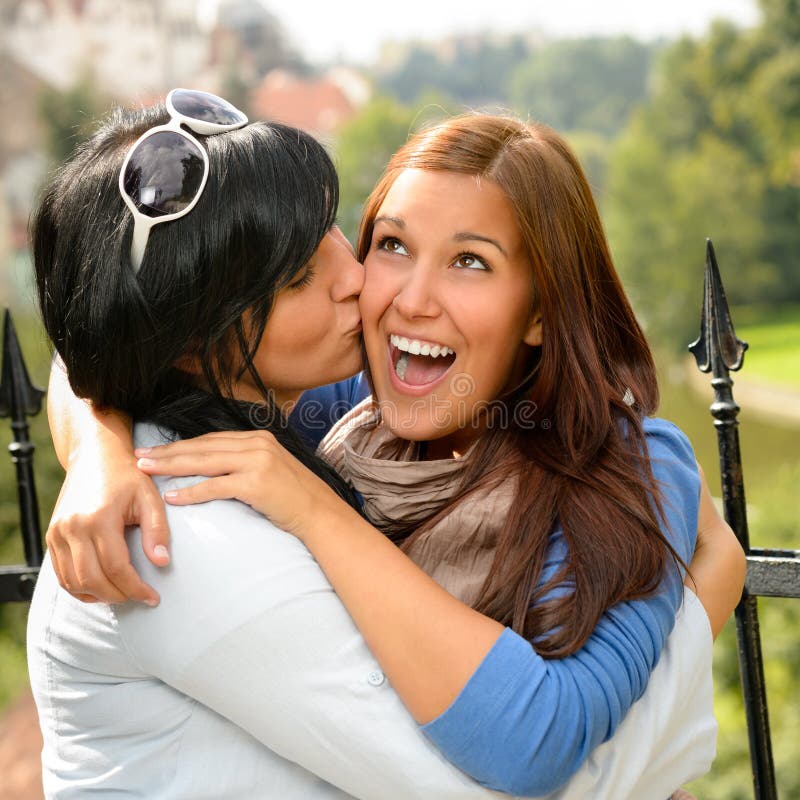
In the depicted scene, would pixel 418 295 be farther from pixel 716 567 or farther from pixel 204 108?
pixel 716 567

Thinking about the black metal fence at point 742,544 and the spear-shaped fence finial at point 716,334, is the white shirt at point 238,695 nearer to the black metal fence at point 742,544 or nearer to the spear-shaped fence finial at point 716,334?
the black metal fence at point 742,544

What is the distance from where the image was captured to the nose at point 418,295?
2119 mm

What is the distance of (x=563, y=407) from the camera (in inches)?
81.4

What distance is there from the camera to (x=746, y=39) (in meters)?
38.8

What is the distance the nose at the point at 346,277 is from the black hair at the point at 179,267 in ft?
0.61

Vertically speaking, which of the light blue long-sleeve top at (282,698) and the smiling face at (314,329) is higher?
the smiling face at (314,329)

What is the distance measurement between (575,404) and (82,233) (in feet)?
3.06

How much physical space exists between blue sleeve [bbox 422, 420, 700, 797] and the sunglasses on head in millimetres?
844

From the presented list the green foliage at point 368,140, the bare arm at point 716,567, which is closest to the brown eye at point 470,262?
the bare arm at point 716,567

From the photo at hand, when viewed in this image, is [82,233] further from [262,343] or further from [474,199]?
[474,199]

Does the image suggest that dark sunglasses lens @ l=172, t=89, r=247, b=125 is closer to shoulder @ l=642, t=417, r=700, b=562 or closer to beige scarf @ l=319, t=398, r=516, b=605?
beige scarf @ l=319, t=398, r=516, b=605

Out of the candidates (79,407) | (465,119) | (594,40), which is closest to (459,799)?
(79,407)

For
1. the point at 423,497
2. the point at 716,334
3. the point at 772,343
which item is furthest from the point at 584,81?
the point at 423,497

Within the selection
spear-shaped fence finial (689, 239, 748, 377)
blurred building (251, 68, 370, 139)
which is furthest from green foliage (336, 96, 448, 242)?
spear-shaped fence finial (689, 239, 748, 377)
